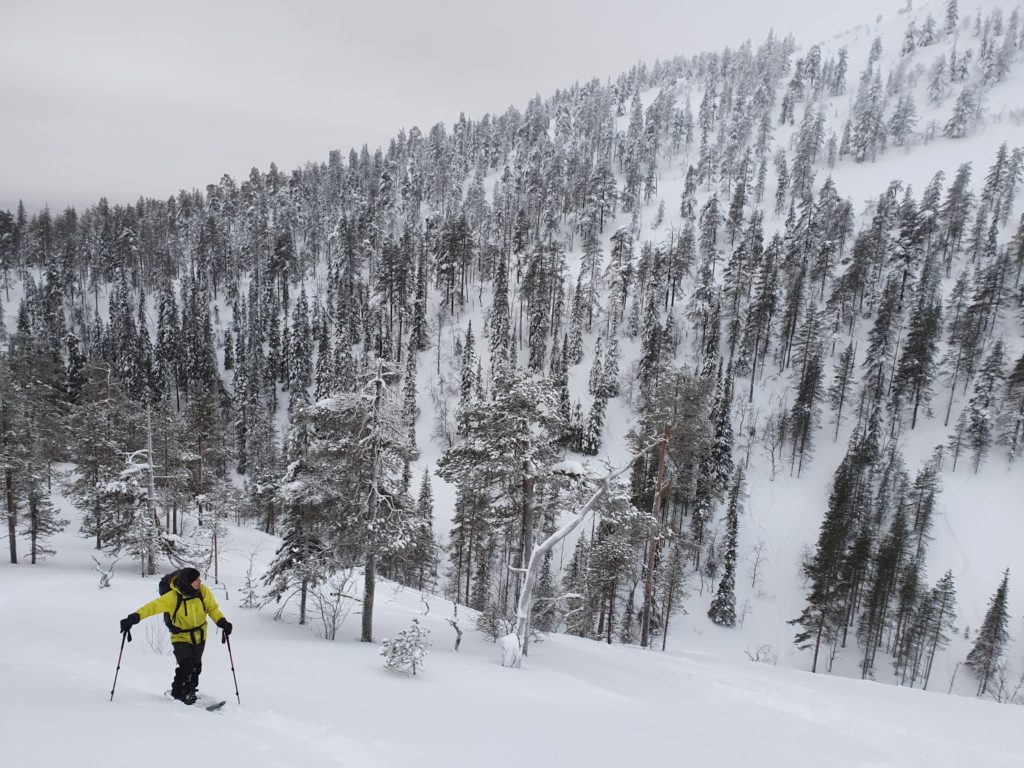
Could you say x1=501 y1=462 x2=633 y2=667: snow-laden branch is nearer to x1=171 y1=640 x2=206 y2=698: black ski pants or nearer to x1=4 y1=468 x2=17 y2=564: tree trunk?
x1=171 y1=640 x2=206 y2=698: black ski pants

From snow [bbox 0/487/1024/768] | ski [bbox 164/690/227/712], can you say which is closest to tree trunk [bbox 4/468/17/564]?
snow [bbox 0/487/1024/768]

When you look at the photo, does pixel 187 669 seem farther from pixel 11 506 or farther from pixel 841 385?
pixel 841 385

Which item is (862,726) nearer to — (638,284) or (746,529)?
(746,529)

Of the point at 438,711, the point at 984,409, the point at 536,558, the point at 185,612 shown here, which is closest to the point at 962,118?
the point at 984,409

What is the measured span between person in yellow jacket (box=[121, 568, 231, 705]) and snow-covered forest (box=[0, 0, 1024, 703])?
294 inches

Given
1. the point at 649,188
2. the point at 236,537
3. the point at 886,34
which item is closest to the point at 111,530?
the point at 236,537

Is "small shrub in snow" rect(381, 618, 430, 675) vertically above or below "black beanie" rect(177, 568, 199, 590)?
below

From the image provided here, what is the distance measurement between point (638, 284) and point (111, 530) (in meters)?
79.0

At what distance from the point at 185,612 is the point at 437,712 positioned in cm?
414

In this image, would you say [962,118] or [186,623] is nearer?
[186,623]

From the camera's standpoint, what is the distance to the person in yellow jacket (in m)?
6.64

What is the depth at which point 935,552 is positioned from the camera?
5200 centimetres

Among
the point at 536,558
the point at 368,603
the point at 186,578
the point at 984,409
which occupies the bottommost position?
the point at 368,603

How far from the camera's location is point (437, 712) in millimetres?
8023
